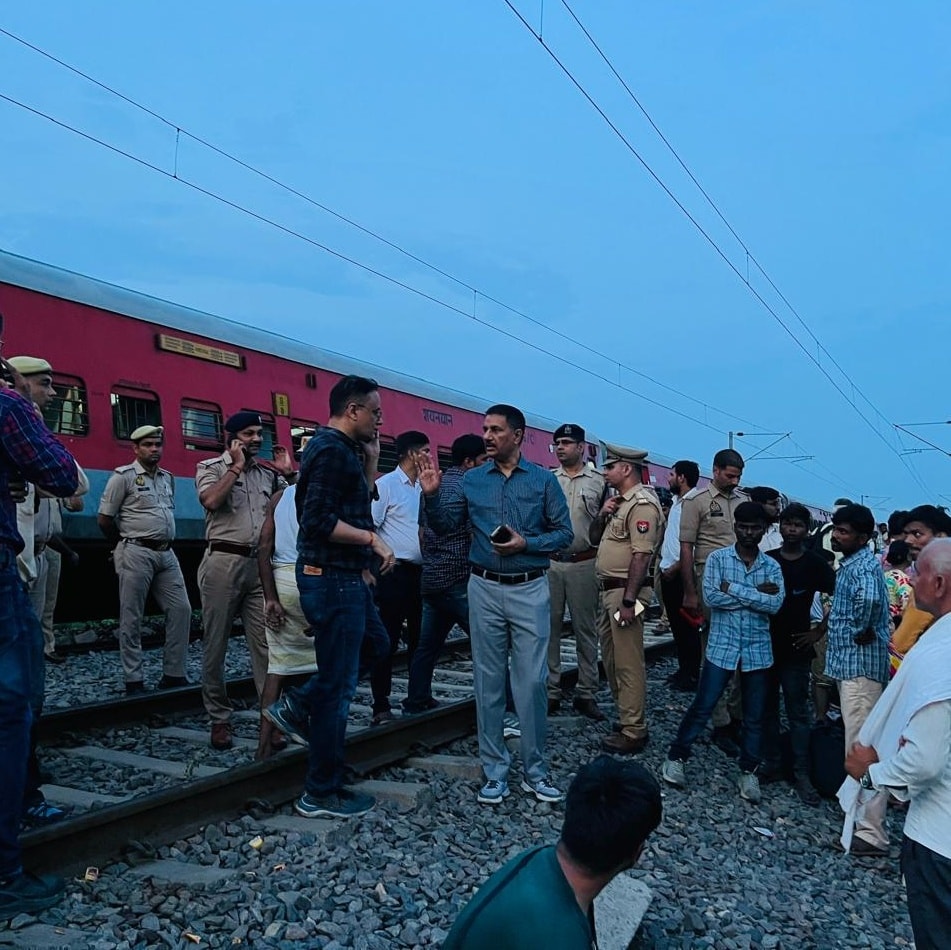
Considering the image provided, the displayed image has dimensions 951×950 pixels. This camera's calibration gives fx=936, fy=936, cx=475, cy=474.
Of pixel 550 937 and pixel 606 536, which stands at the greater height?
pixel 606 536

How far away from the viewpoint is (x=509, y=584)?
489 centimetres

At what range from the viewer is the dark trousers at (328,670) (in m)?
4.33

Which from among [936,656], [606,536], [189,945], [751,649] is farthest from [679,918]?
[606,536]

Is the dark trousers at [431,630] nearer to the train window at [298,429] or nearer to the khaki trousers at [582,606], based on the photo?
the khaki trousers at [582,606]

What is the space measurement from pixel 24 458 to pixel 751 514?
13.1 feet

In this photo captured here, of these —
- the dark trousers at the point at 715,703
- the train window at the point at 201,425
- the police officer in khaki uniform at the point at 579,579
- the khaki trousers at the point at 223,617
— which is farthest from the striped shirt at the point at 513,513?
the train window at the point at 201,425

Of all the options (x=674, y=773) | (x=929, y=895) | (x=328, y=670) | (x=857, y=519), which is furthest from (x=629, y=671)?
(x=929, y=895)

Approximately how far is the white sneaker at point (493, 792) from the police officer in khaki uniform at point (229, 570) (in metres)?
1.71

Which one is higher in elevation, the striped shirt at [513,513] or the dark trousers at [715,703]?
the striped shirt at [513,513]

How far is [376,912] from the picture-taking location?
339 cm

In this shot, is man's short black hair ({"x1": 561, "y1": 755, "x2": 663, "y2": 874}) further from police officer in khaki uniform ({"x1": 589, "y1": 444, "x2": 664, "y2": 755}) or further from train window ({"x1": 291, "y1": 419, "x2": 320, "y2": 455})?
train window ({"x1": 291, "y1": 419, "x2": 320, "y2": 455})

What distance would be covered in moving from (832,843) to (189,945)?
3.28 m

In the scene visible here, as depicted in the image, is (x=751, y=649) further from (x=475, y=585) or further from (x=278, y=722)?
(x=278, y=722)

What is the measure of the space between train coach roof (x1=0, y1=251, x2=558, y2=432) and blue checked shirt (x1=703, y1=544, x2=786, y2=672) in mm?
7397
